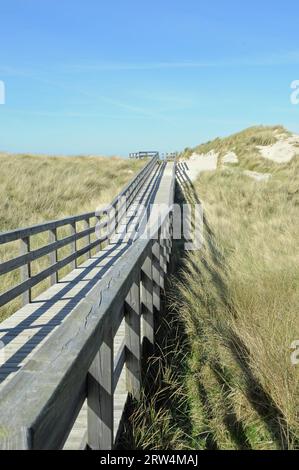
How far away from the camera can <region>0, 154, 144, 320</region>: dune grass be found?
46.7ft

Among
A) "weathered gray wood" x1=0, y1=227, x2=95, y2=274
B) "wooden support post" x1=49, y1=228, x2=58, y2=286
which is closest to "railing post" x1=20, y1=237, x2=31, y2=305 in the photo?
"weathered gray wood" x1=0, y1=227, x2=95, y2=274

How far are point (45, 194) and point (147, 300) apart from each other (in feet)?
64.3

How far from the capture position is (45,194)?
944 inches

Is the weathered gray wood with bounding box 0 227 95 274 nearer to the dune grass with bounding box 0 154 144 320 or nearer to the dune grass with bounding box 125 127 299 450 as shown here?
the dune grass with bounding box 0 154 144 320

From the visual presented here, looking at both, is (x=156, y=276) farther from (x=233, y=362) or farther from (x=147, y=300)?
(x=233, y=362)

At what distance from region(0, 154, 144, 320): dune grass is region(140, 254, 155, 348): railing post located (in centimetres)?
345

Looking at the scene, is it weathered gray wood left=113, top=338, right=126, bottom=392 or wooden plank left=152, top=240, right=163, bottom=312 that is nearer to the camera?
weathered gray wood left=113, top=338, right=126, bottom=392

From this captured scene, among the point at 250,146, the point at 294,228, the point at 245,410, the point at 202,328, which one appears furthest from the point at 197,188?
the point at 245,410

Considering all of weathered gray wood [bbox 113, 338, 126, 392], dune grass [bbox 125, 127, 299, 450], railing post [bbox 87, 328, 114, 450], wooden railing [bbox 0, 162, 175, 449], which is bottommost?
dune grass [bbox 125, 127, 299, 450]

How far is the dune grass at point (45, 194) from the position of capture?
14.2 m

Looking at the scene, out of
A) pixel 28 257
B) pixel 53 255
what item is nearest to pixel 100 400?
pixel 28 257

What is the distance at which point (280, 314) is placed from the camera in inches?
201

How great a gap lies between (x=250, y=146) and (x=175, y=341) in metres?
41.5
